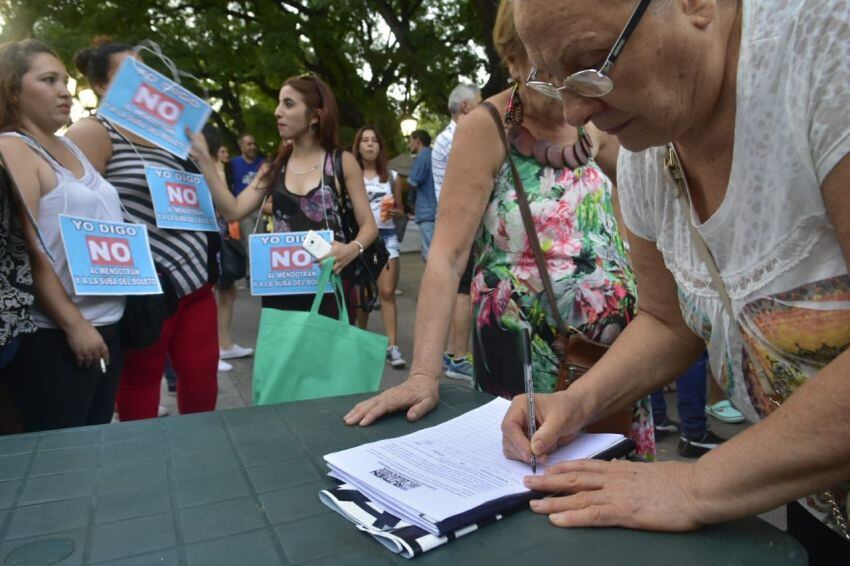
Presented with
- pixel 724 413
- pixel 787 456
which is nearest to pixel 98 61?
pixel 787 456

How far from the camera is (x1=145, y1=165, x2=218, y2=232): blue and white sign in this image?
264 cm

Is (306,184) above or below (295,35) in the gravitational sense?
below

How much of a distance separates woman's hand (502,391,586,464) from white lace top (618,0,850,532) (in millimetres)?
287

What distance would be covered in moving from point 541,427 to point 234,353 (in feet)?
15.2

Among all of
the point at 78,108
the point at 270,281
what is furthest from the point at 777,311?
the point at 78,108

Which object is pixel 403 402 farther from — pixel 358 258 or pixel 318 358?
pixel 358 258

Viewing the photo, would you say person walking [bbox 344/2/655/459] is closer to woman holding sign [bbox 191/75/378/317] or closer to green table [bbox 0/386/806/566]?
green table [bbox 0/386/806/566]

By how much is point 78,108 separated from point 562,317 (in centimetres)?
1007

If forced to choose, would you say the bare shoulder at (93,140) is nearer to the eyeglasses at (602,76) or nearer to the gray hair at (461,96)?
the eyeglasses at (602,76)

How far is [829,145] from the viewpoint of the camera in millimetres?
812

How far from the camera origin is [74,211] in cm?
228

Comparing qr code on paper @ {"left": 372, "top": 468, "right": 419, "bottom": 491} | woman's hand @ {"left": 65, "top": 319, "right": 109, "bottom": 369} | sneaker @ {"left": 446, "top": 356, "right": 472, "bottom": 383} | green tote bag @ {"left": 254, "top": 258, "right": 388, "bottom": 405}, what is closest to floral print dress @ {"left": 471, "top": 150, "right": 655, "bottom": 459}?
green tote bag @ {"left": 254, "top": 258, "right": 388, "bottom": 405}

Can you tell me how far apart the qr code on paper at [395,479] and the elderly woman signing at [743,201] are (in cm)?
19

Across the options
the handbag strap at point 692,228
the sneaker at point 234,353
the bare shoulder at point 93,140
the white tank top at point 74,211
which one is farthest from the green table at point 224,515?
the sneaker at point 234,353
